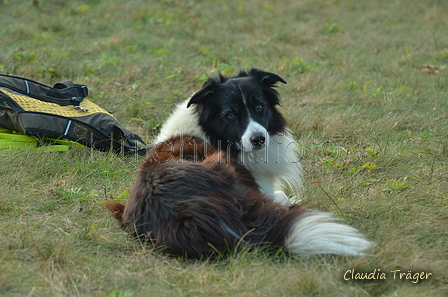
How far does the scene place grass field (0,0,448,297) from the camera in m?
2.66

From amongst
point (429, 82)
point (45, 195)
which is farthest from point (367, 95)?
point (45, 195)

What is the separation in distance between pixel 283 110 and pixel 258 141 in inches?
96.7

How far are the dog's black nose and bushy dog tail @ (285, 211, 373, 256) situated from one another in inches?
45.5

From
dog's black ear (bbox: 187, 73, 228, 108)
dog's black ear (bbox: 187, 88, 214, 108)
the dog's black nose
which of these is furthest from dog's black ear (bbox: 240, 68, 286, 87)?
the dog's black nose

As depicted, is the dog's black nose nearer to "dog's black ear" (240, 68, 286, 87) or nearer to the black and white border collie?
the black and white border collie

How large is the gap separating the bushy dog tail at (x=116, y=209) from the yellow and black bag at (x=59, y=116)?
1.38 meters

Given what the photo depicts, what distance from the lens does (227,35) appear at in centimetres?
1025

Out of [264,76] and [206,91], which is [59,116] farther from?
[264,76]

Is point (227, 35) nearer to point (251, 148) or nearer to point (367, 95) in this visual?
point (367, 95)

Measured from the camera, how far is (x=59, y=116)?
4570mm

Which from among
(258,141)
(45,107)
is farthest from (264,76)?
(45,107)

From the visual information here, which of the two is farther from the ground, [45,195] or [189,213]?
[189,213]

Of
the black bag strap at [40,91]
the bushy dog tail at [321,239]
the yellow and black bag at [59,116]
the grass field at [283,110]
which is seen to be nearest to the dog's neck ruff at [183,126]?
the grass field at [283,110]

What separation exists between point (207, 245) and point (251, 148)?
133 cm
